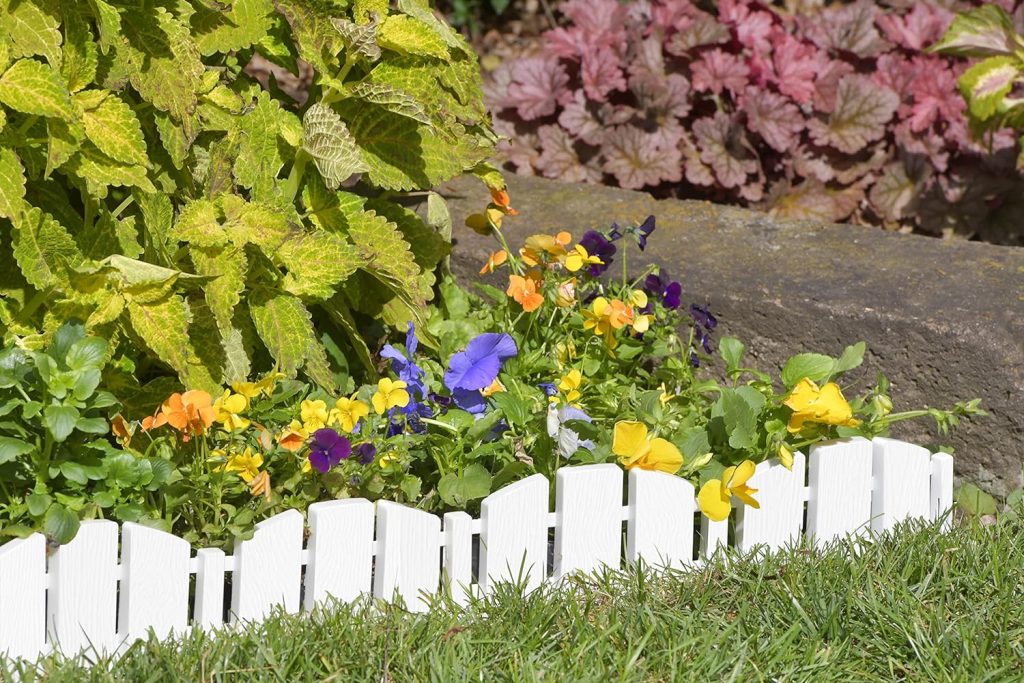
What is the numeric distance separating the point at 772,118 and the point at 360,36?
5.44ft

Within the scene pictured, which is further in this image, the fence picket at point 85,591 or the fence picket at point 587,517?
the fence picket at point 587,517

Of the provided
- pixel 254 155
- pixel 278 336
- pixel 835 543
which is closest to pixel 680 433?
pixel 835 543

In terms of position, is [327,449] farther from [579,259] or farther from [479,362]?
[579,259]

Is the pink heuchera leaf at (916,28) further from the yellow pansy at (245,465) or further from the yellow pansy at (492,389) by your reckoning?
the yellow pansy at (245,465)

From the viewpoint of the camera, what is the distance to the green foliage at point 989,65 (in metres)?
3.15

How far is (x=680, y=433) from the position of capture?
7.72 feet

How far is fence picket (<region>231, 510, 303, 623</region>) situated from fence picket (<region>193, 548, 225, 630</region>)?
3 cm

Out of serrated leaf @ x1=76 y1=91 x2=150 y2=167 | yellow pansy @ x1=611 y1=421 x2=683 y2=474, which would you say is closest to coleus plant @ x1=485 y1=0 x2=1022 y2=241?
yellow pansy @ x1=611 y1=421 x2=683 y2=474

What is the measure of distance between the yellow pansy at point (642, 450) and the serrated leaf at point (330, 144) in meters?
0.69

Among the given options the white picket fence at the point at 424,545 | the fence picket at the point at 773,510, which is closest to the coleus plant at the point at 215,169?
the white picket fence at the point at 424,545

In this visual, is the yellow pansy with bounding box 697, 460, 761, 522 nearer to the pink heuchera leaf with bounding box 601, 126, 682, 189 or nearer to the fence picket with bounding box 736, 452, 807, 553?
the fence picket with bounding box 736, 452, 807, 553

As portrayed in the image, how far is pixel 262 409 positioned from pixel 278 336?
0.14 m

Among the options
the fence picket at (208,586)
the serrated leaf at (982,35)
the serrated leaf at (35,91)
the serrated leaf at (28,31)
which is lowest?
the fence picket at (208,586)

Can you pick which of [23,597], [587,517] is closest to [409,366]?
[587,517]
